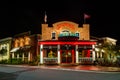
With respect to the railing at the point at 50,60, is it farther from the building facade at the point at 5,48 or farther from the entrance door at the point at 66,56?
the building facade at the point at 5,48

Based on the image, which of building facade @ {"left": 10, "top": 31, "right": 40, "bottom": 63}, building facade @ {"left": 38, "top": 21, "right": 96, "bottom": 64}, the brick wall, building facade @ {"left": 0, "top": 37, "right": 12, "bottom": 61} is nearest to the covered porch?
building facade @ {"left": 38, "top": 21, "right": 96, "bottom": 64}

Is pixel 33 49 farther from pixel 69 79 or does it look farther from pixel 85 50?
pixel 69 79

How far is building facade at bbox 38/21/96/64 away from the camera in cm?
4131

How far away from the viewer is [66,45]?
4225cm

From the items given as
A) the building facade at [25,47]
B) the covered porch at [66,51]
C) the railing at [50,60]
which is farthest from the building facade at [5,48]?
the railing at [50,60]

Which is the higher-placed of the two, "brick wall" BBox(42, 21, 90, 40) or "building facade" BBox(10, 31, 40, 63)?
"brick wall" BBox(42, 21, 90, 40)

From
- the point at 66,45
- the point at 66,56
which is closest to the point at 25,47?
the point at 66,56

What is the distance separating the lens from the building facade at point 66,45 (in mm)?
41312

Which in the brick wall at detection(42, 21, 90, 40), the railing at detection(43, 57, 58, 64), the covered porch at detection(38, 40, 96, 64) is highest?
the brick wall at detection(42, 21, 90, 40)

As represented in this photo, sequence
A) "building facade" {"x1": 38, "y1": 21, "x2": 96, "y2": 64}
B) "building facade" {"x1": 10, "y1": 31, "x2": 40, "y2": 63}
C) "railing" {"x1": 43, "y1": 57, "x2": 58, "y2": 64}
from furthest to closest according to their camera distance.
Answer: "building facade" {"x1": 10, "y1": 31, "x2": 40, "y2": 63} < "building facade" {"x1": 38, "y1": 21, "x2": 96, "y2": 64} < "railing" {"x1": 43, "y1": 57, "x2": 58, "y2": 64}

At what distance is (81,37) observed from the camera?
148ft

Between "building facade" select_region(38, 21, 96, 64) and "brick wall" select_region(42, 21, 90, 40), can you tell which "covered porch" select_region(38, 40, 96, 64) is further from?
"brick wall" select_region(42, 21, 90, 40)

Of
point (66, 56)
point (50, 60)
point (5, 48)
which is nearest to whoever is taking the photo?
point (50, 60)

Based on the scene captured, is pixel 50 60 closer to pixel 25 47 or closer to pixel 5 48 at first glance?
pixel 25 47
